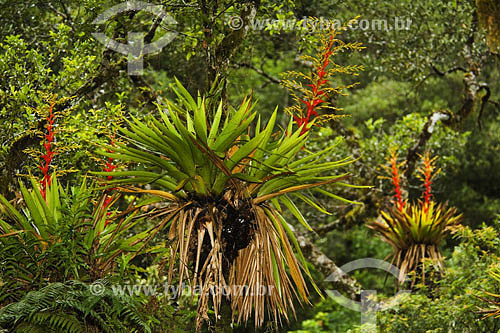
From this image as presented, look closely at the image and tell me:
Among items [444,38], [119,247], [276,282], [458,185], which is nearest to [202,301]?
[276,282]

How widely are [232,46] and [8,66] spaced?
1.79 meters

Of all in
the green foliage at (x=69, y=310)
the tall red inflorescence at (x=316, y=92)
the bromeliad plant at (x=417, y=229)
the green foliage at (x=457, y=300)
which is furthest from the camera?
the bromeliad plant at (x=417, y=229)

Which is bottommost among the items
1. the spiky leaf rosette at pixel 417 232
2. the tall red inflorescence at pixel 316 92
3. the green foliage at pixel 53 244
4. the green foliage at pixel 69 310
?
the green foliage at pixel 69 310

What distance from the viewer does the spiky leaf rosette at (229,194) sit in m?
2.65

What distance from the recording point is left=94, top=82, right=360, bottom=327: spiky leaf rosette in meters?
2.65

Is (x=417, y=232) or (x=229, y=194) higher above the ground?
(x=417, y=232)

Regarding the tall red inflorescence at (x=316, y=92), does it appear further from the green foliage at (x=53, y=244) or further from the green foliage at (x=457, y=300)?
the green foliage at (x=457, y=300)

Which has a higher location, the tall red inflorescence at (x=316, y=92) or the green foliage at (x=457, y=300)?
the tall red inflorescence at (x=316, y=92)

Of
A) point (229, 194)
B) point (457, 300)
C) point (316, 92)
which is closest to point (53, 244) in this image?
point (229, 194)

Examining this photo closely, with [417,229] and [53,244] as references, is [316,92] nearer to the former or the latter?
[53,244]

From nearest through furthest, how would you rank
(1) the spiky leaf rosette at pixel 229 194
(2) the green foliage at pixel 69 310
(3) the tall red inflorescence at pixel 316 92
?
(2) the green foliage at pixel 69 310
(1) the spiky leaf rosette at pixel 229 194
(3) the tall red inflorescence at pixel 316 92

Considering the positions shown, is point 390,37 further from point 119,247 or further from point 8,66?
point 119,247

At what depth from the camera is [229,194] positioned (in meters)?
2.81

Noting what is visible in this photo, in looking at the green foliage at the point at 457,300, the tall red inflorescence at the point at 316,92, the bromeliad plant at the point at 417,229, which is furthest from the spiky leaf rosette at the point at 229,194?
the bromeliad plant at the point at 417,229
